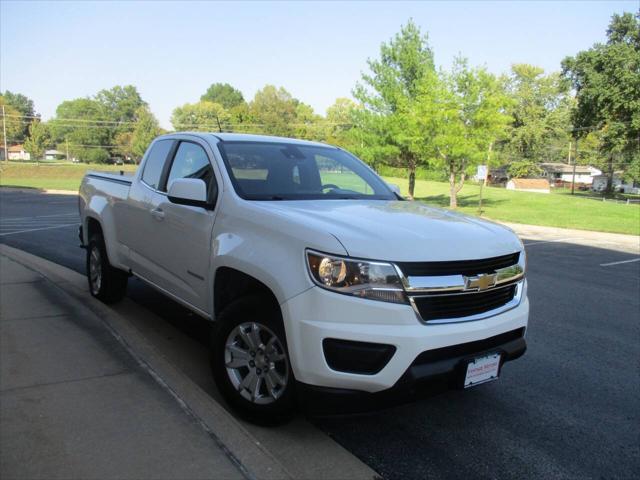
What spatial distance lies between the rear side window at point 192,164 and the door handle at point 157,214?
0.29m

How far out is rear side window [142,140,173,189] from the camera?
4.68 meters

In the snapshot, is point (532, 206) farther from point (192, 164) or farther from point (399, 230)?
point (399, 230)

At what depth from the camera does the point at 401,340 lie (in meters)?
2.55

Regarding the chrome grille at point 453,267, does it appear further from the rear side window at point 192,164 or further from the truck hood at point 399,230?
the rear side window at point 192,164

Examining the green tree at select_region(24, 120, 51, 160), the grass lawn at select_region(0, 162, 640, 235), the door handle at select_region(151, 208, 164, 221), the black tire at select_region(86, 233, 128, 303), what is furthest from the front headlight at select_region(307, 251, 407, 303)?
the green tree at select_region(24, 120, 51, 160)

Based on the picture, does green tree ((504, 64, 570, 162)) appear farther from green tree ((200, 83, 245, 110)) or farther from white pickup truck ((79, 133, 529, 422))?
green tree ((200, 83, 245, 110))

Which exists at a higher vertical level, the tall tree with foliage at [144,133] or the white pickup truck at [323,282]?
the tall tree with foliage at [144,133]

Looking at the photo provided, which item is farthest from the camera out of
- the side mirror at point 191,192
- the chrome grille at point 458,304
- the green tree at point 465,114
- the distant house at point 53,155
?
the distant house at point 53,155

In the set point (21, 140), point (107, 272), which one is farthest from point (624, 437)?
point (21, 140)

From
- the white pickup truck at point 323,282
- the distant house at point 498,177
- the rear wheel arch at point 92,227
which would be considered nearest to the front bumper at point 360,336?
the white pickup truck at point 323,282

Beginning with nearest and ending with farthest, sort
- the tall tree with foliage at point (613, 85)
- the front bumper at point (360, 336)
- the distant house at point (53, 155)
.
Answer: the front bumper at point (360, 336), the tall tree with foliage at point (613, 85), the distant house at point (53, 155)

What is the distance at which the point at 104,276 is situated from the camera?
5.53m

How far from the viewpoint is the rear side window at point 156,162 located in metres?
4.68

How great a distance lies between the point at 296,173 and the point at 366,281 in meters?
1.73
